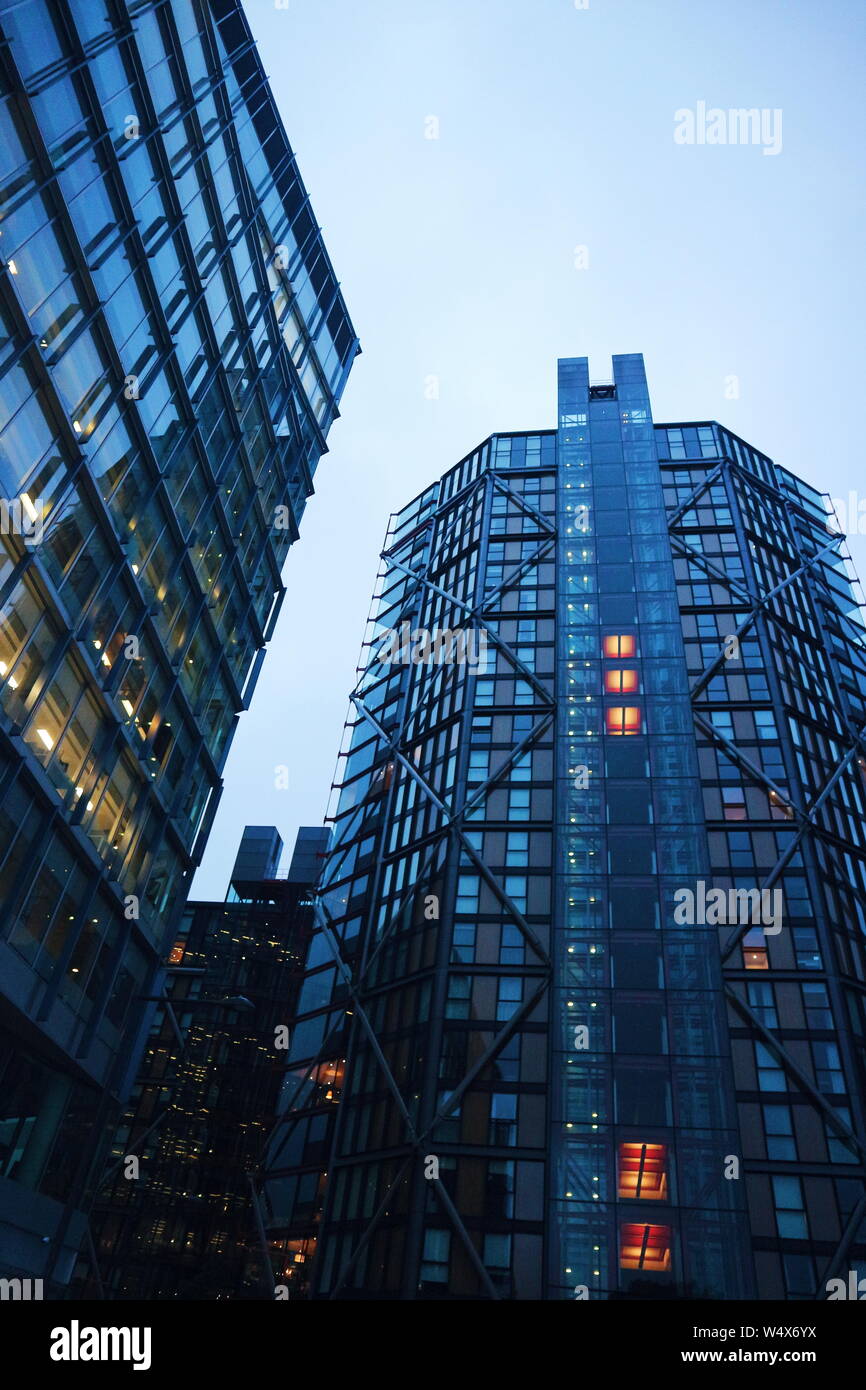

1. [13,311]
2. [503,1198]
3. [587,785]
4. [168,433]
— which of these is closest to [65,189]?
[13,311]

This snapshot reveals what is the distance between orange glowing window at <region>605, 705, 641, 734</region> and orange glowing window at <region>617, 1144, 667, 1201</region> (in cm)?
1699

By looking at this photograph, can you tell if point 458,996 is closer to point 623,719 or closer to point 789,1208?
point 789,1208

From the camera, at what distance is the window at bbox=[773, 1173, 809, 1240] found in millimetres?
30828

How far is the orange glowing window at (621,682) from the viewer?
4316 cm

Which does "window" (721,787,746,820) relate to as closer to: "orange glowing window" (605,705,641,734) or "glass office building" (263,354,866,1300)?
"glass office building" (263,354,866,1300)

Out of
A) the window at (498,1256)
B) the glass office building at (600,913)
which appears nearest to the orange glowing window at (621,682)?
the glass office building at (600,913)

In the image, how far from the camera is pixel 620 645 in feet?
147

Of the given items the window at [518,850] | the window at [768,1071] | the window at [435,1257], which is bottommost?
the window at [435,1257]

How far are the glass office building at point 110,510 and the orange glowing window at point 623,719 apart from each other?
16.4 meters

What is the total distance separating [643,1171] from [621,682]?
20.7 metres

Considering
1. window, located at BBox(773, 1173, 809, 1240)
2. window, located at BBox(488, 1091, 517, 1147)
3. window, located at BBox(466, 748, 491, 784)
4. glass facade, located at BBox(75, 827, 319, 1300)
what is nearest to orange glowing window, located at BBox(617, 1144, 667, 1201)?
window, located at BBox(773, 1173, 809, 1240)

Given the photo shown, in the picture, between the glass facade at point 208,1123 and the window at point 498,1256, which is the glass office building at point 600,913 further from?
the glass facade at point 208,1123

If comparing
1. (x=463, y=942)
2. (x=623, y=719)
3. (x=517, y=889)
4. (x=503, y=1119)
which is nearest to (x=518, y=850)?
(x=517, y=889)
